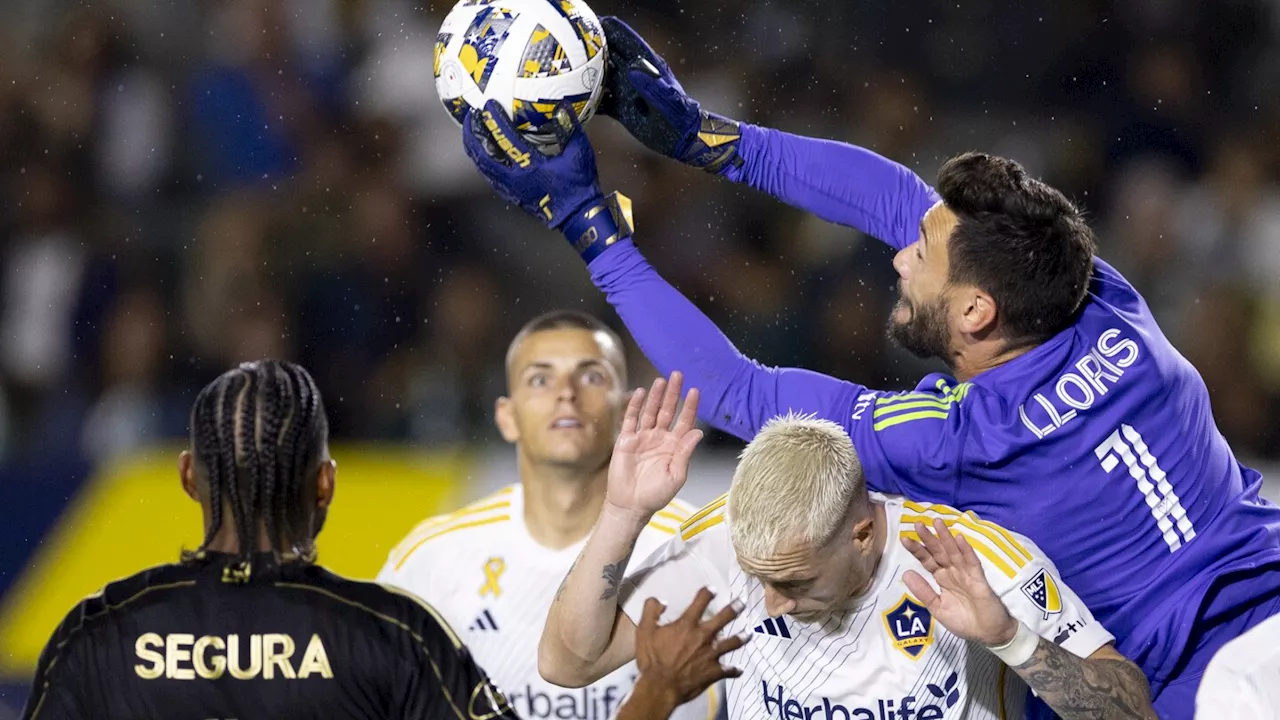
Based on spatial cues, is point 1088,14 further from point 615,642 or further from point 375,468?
point 615,642

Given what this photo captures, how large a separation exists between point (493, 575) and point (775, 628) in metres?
1.50

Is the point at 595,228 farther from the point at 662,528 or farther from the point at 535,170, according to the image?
the point at 662,528

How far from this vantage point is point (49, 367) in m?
8.62

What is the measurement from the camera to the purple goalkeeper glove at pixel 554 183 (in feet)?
13.1

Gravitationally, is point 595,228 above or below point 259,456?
above

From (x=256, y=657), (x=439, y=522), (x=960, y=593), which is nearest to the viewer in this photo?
(x=256, y=657)

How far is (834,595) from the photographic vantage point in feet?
11.8

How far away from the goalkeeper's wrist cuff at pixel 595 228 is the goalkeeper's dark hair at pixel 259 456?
954 mm

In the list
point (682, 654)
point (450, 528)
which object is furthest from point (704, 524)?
point (450, 528)

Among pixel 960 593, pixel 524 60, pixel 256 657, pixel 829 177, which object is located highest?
pixel 524 60

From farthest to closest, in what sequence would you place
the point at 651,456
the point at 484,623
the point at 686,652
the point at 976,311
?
the point at 484,623 < the point at 976,311 < the point at 651,456 < the point at 686,652

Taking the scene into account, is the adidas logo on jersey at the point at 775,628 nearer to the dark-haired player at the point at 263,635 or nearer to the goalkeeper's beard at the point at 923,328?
the dark-haired player at the point at 263,635

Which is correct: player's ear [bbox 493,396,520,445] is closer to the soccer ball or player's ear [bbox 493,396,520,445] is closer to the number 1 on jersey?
the soccer ball

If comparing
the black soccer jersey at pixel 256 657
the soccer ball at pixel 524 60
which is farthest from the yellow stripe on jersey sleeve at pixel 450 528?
the black soccer jersey at pixel 256 657
